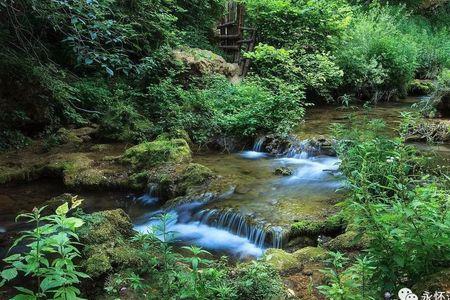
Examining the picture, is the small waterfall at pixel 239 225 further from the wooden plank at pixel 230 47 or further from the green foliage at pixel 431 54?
the green foliage at pixel 431 54

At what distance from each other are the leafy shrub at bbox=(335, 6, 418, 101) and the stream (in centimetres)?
546

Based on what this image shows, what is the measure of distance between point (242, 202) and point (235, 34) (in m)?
9.61

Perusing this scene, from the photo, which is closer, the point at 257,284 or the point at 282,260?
the point at 257,284

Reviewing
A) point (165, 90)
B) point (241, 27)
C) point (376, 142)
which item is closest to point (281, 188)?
point (376, 142)

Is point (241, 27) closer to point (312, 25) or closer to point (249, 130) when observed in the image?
point (312, 25)

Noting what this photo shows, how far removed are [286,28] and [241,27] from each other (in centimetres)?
180

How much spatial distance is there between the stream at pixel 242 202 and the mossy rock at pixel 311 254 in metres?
0.60

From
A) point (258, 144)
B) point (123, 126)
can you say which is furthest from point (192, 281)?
point (123, 126)

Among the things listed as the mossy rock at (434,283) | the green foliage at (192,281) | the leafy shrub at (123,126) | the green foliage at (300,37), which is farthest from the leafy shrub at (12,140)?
the mossy rock at (434,283)

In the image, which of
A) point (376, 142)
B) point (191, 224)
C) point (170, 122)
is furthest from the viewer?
point (170, 122)

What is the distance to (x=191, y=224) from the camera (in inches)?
237

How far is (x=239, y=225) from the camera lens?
570cm

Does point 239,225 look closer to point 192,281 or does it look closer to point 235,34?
point 192,281

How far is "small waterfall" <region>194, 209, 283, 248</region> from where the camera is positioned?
17.3 feet
